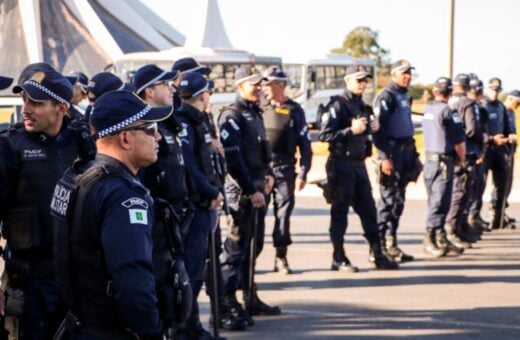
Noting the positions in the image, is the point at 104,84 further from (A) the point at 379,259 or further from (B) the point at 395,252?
(B) the point at 395,252

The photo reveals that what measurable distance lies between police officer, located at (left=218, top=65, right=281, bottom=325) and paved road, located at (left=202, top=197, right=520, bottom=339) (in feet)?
1.30

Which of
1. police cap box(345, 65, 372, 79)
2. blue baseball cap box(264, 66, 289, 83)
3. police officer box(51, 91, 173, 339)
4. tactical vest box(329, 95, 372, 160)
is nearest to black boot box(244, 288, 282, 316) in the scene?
blue baseball cap box(264, 66, 289, 83)

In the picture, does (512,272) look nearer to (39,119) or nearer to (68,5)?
(39,119)

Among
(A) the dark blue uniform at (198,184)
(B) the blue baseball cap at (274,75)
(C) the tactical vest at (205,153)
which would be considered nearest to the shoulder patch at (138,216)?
(A) the dark blue uniform at (198,184)

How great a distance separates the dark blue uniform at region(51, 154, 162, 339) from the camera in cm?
400

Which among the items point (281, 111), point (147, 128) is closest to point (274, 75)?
point (281, 111)

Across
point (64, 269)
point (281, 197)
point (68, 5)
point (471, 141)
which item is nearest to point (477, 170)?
point (471, 141)

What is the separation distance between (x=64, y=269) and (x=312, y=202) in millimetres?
14262

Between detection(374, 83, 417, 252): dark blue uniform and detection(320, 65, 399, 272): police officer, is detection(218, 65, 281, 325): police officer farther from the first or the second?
detection(374, 83, 417, 252): dark blue uniform

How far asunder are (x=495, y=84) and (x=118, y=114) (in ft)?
36.8

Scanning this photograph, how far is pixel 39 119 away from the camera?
5621 millimetres

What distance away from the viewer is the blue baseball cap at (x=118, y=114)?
14.0 ft

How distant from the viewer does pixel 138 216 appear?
4.06 metres

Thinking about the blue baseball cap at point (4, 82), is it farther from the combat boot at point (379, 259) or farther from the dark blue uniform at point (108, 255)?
the combat boot at point (379, 259)
